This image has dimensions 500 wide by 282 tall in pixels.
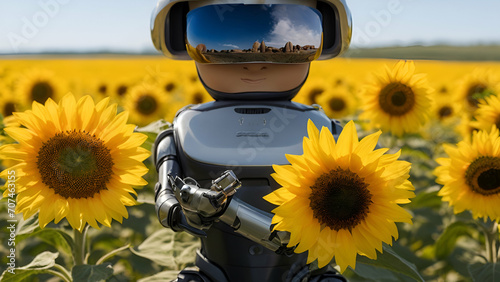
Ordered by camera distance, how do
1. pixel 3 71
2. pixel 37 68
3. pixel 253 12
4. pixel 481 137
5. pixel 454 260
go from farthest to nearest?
pixel 37 68 → pixel 3 71 → pixel 454 260 → pixel 481 137 → pixel 253 12

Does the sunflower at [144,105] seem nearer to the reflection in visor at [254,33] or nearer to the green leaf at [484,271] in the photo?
the reflection in visor at [254,33]

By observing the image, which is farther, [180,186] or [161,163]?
[161,163]

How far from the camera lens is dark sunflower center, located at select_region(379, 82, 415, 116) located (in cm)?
308

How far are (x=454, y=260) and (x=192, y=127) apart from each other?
80.8 inches

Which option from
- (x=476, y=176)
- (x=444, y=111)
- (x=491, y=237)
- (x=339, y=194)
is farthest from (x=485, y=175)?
(x=444, y=111)

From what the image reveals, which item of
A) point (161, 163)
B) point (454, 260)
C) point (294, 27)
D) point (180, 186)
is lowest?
point (454, 260)

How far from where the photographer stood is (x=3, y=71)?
15.0 feet

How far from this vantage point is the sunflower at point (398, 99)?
301 cm

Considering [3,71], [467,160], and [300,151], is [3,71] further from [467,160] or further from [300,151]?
[467,160]

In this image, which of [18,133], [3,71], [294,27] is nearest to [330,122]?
[294,27]

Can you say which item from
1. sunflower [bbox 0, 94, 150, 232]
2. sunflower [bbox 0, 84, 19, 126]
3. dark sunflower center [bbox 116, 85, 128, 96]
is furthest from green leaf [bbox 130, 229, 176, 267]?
dark sunflower center [bbox 116, 85, 128, 96]

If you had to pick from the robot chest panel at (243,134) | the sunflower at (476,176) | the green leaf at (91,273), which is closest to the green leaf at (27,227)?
the green leaf at (91,273)

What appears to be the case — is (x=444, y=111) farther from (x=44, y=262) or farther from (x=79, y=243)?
(x=44, y=262)

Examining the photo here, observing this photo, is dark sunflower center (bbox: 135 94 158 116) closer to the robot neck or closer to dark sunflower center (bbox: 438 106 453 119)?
the robot neck
